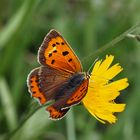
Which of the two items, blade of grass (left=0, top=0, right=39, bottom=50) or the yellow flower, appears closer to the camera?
the yellow flower

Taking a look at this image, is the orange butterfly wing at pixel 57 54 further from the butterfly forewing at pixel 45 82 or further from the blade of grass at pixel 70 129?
the blade of grass at pixel 70 129

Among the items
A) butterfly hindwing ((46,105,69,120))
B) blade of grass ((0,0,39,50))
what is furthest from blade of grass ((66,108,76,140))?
butterfly hindwing ((46,105,69,120))

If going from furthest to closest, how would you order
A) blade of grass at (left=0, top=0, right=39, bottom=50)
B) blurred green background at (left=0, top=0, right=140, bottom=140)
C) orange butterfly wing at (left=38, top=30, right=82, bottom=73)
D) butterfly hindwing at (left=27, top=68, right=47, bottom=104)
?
1. blurred green background at (left=0, top=0, right=140, bottom=140)
2. blade of grass at (left=0, top=0, right=39, bottom=50)
3. orange butterfly wing at (left=38, top=30, right=82, bottom=73)
4. butterfly hindwing at (left=27, top=68, right=47, bottom=104)

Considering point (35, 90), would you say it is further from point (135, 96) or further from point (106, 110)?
point (135, 96)

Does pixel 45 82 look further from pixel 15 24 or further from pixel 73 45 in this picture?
pixel 73 45

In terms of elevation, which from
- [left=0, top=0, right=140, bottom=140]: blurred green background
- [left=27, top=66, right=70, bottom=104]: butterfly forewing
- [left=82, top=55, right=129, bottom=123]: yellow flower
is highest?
[left=27, top=66, right=70, bottom=104]: butterfly forewing

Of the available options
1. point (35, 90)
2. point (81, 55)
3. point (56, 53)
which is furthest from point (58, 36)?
point (81, 55)

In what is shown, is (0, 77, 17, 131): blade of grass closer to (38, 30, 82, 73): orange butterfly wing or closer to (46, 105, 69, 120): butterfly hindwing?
(38, 30, 82, 73): orange butterfly wing
